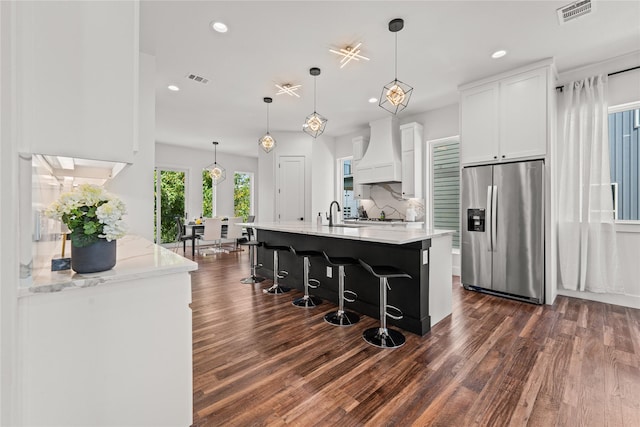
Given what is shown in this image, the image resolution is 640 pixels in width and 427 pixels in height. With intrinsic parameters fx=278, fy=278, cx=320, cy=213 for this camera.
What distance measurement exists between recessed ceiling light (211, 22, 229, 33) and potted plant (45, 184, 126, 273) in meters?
2.28

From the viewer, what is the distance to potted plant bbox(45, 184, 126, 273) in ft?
3.71

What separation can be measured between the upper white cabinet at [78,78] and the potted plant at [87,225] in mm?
204

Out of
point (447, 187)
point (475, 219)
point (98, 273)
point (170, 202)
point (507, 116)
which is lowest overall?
point (98, 273)

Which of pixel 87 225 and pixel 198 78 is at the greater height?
pixel 198 78

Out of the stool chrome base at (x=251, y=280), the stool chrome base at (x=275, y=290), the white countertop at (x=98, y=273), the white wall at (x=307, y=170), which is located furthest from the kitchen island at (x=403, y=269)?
the white wall at (x=307, y=170)

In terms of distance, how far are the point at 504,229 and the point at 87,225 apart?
4.21 metres

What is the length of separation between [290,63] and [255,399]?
349 centimetres

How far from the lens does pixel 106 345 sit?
3.74 ft

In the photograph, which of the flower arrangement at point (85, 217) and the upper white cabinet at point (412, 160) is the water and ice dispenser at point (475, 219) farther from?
the flower arrangement at point (85, 217)

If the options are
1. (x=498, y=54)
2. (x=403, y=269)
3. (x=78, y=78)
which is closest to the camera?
(x=78, y=78)

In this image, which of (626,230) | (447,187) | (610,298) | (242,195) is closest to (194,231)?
(242,195)

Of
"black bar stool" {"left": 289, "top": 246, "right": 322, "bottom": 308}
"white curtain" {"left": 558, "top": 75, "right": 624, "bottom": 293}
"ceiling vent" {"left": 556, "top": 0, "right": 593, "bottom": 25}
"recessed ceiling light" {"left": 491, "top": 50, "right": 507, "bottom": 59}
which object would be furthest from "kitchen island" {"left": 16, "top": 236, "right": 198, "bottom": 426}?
"white curtain" {"left": 558, "top": 75, "right": 624, "bottom": 293}

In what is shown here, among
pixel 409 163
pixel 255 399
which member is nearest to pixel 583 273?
pixel 409 163

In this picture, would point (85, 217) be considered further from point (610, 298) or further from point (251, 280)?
point (610, 298)
